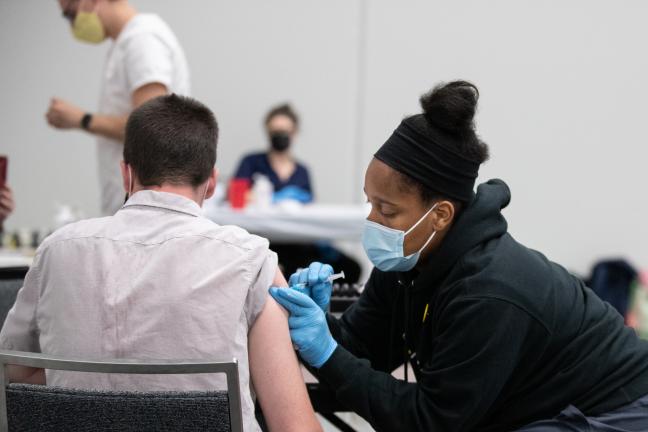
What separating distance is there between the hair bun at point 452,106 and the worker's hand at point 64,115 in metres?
1.46

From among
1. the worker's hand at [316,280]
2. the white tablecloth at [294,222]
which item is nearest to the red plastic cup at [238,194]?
the white tablecloth at [294,222]

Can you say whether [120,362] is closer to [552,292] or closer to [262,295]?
[262,295]

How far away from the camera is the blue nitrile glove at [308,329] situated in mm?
1350

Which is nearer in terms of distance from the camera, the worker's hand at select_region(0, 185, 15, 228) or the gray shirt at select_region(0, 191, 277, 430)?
the gray shirt at select_region(0, 191, 277, 430)

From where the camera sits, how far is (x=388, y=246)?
4.91 ft

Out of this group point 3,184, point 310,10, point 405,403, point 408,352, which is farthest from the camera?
point 310,10

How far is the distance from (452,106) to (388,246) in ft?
0.99

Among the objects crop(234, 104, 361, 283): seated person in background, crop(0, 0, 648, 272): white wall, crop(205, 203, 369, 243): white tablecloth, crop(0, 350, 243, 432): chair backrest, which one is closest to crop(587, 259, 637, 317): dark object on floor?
crop(0, 0, 648, 272): white wall

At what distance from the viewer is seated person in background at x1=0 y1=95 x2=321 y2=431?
1139mm

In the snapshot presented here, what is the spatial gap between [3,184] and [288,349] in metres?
1.38

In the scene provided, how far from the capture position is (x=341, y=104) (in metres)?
4.93

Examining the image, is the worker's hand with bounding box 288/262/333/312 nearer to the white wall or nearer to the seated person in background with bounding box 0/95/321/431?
the seated person in background with bounding box 0/95/321/431

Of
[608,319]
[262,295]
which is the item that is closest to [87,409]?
[262,295]

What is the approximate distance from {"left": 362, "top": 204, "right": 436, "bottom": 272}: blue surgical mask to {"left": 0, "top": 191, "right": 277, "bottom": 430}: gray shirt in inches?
13.2
